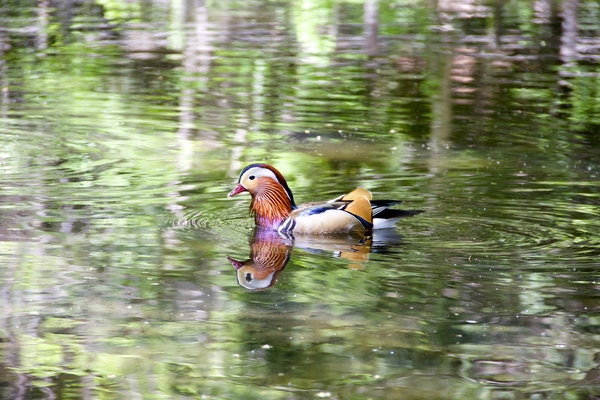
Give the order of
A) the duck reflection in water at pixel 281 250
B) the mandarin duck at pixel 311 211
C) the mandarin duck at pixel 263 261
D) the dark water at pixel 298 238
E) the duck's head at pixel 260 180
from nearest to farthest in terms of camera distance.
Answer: the dark water at pixel 298 238, the mandarin duck at pixel 263 261, the duck reflection in water at pixel 281 250, the mandarin duck at pixel 311 211, the duck's head at pixel 260 180

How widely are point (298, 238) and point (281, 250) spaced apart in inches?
16.3

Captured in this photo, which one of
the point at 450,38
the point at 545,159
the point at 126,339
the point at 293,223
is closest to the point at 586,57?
the point at 450,38

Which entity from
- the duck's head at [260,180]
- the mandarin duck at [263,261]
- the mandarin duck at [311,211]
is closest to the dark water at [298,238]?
the mandarin duck at [263,261]

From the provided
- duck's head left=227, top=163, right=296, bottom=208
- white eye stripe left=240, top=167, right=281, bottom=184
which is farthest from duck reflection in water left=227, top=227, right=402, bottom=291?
white eye stripe left=240, top=167, right=281, bottom=184

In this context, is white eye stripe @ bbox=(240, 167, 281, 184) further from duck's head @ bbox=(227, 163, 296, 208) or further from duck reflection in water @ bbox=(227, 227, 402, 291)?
duck reflection in water @ bbox=(227, 227, 402, 291)

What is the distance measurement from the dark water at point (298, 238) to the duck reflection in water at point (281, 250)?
0.03m

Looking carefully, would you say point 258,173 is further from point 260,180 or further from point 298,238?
point 298,238

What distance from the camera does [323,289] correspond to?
25.7 ft

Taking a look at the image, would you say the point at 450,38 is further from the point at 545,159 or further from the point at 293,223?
the point at 293,223

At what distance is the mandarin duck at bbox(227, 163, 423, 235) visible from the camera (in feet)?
30.5

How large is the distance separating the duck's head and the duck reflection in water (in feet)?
1.16

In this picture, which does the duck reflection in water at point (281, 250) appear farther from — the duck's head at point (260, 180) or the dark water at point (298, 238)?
the duck's head at point (260, 180)

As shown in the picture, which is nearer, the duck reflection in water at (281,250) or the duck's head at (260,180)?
the duck reflection in water at (281,250)

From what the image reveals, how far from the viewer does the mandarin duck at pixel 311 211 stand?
928cm
